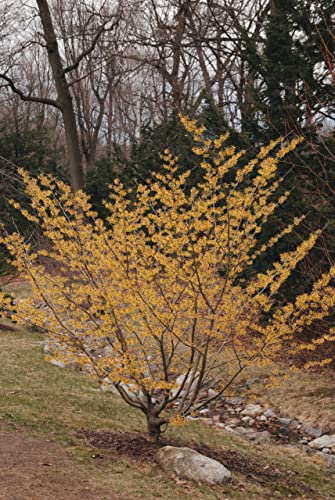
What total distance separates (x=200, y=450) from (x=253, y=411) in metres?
2.09

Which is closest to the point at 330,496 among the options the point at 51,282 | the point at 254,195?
the point at 254,195

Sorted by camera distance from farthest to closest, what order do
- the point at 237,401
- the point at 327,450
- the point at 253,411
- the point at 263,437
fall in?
the point at 237,401 → the point at 253,411 → the point at 263,437 → the point at 327,450

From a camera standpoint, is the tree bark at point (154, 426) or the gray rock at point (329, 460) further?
the gray rock at point (329, 460)

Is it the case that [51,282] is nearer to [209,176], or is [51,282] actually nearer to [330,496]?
[209,176]

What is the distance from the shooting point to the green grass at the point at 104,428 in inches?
146

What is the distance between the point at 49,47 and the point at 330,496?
10798mm

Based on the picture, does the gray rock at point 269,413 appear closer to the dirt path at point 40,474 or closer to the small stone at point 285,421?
the small stone at point 285,421

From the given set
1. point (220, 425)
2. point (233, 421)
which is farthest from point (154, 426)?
point (233, 421)

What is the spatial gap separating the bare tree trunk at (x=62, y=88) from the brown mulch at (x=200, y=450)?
315 inches

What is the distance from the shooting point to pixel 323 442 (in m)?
5.66

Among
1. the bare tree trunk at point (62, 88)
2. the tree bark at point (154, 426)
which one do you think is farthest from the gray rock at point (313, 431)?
the bare tree trunk at point (62, 88)

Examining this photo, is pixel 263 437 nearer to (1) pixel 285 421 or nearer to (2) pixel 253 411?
(1) pixel 285 421

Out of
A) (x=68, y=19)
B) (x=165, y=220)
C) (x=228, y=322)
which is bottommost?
(x=228, y=322)

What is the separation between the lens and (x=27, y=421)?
184 inches
